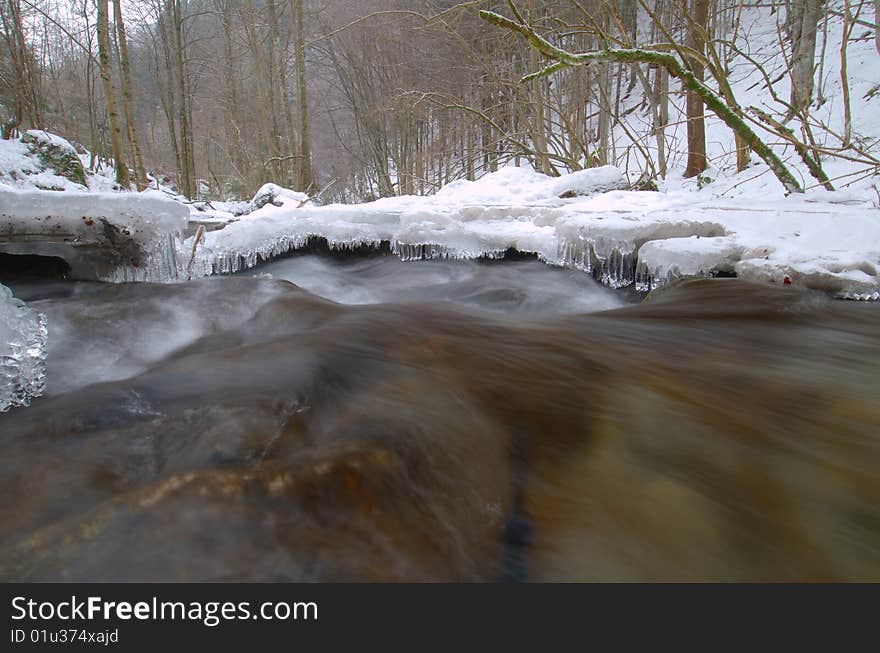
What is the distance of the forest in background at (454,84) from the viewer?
5.43 m

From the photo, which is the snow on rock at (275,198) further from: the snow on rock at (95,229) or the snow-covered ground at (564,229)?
the snow on rock at (95,229)

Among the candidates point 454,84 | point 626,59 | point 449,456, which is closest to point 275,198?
point 454,84

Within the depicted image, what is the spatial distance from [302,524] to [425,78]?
13.9 metres

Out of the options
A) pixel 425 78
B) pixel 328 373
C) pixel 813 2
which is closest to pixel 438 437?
pixel 328 373

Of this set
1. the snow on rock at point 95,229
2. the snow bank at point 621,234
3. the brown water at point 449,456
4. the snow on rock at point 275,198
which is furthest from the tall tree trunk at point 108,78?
the brown water at point 449,456

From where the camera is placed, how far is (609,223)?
3.73 metres

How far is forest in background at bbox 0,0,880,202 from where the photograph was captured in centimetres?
543

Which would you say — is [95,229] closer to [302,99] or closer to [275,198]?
[275,198]

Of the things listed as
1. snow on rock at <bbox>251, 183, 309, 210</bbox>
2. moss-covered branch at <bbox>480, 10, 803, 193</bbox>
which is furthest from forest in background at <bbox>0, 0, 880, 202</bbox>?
snow on rock at <bbox>251, 183, 309, 210</bbox>

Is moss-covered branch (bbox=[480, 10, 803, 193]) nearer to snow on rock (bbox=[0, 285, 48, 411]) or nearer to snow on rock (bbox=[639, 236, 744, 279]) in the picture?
snow on rock (bbox=[639, 236, 744, 279])

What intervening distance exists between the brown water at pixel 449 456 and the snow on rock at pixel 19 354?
72 mm

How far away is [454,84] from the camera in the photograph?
12.1 meters
